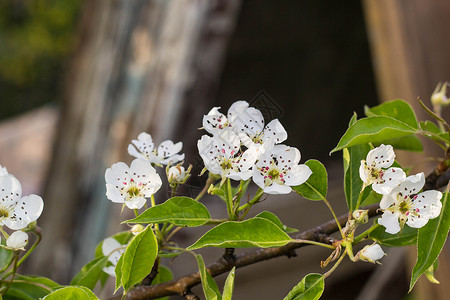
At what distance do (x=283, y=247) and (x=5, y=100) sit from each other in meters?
4.93

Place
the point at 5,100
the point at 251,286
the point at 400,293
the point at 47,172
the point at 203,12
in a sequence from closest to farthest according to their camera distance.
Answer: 1. the point at 203,12
2. the point at 47,172
3. the point at 400,293
4. the point at 251,286
5. the point at 5,100

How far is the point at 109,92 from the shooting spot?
129 cm

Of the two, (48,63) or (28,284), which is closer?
(28,284)

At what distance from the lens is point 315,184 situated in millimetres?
357

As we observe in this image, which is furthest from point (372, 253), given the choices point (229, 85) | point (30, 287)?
point (229, 85)

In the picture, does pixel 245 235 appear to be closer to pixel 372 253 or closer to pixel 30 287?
pixel 372 253

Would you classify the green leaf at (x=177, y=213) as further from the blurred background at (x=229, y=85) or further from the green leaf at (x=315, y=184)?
the blurred background at (x=229, y=85)

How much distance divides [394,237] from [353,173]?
0.05 m

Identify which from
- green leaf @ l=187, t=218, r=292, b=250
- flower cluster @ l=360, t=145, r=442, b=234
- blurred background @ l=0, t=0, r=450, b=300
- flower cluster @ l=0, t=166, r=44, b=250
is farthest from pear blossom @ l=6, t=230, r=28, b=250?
blurred background @ l=0, t=0, r=450, b=300

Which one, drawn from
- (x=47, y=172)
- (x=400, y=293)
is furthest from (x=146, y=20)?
(x=400, y=293)

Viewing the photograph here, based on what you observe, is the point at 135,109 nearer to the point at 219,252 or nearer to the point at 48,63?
the point at 219,252

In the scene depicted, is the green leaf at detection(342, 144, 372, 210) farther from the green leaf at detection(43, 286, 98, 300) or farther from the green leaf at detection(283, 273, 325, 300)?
the green leaf at detection(43, 286, 98, 300)

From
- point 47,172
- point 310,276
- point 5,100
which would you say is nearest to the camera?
point 310,276

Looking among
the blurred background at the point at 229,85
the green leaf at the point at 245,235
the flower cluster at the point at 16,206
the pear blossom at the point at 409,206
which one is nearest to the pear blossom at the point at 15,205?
the flower cluster at the point at 16,206
